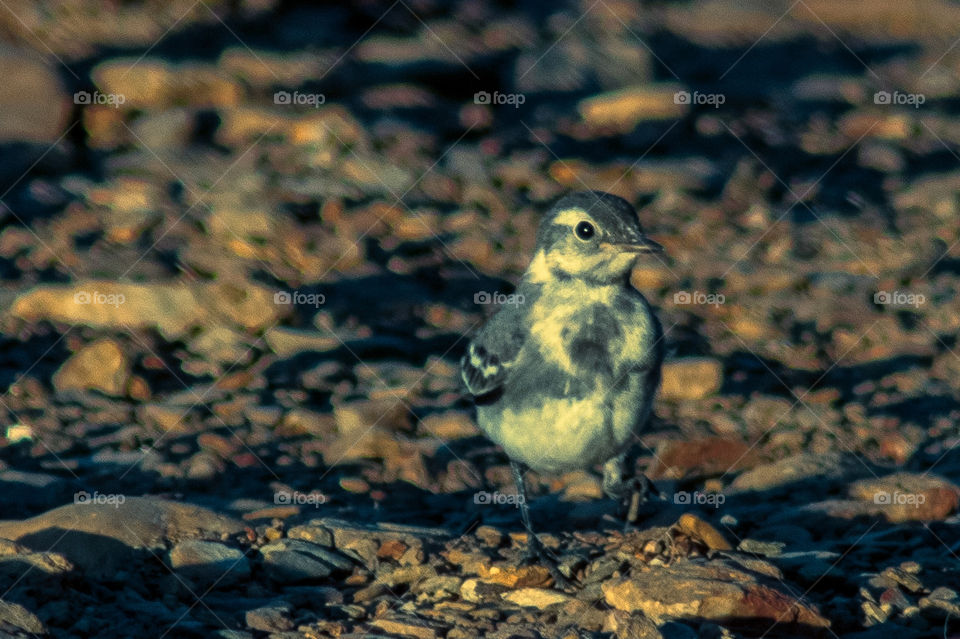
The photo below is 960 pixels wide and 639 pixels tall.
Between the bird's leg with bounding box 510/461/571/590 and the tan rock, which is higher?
the tan rock

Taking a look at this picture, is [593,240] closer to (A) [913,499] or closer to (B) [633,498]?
(B) [633,498]

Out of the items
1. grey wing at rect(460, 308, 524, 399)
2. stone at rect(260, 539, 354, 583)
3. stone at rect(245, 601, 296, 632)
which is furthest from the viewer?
grey wing at rect(460, 308, 524, 399)

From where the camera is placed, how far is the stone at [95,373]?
30.6 ft

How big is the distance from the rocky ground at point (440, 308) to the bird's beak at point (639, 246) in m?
1.46

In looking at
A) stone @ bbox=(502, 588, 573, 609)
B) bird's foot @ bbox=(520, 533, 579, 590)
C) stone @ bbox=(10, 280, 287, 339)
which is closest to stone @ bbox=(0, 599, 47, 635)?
stone @ bbox=(502, 588, 573, 609)

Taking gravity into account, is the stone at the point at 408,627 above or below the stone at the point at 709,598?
below

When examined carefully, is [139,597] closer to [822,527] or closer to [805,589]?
[805,589]

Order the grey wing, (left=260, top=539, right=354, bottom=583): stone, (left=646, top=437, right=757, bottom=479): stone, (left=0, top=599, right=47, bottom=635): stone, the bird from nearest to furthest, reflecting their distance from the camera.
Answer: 1. (left=0, top=599, right=47, bottom=635): stone
2. (left=260, top=539, right=354, bottom=583): stone
3. the bird
4. the grey wing
5. (left=646, top=437, right=757, bottom=479): stone

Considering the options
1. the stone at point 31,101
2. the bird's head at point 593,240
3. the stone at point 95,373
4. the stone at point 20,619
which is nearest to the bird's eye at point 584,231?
the bird's head at point 593,240

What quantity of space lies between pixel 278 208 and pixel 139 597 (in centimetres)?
644

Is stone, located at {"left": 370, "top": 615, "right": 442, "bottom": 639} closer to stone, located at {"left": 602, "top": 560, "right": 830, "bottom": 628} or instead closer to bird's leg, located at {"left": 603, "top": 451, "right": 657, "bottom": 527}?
stone, located at {"left": 602, "top": 560, "right": 830, "bottom": 628}

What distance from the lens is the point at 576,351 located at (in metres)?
6.80

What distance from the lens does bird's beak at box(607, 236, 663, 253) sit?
6.80 meters

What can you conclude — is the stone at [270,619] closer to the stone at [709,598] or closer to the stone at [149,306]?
the stone at [709,598]
